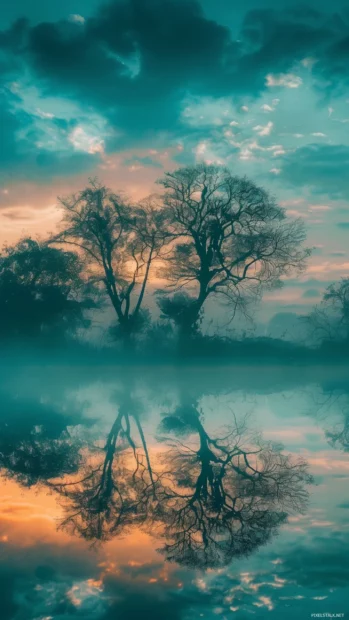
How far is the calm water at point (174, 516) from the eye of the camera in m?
3.59

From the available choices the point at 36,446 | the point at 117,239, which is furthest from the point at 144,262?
the point at 36,446

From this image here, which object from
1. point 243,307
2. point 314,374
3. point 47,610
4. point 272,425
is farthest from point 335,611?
point 243,307

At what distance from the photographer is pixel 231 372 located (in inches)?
981

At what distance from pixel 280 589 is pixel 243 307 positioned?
24492mm

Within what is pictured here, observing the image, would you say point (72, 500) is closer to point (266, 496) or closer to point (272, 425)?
point (266, 496)

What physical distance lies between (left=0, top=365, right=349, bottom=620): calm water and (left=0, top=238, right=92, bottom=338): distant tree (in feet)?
57.9

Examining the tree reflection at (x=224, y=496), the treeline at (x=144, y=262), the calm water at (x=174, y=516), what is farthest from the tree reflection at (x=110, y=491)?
the treeline at (x=144, y=262)

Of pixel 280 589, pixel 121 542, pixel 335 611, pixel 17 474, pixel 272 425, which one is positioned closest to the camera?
pixel 335 611

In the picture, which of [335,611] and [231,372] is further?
[231,372]

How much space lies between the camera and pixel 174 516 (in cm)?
507

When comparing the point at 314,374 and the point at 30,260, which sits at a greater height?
the point at 30,260

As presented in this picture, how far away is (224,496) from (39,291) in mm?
24857

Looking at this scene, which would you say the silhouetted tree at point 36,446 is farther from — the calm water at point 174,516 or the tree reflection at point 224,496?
the tree reflection at point 224,496

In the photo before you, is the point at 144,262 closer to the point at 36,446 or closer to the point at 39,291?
the point at 39,291
